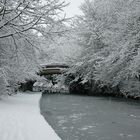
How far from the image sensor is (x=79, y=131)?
1277cm

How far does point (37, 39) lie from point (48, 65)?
35.7 meters

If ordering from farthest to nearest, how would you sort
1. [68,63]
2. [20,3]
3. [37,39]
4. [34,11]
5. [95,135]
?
[68,63]
[95,135]
[37,39]
[34,11]
[20,3]

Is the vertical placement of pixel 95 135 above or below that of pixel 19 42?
below

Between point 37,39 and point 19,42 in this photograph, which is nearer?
point 37,39

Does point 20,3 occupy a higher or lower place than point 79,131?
higher

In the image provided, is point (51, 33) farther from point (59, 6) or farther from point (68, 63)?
point (68, 63)

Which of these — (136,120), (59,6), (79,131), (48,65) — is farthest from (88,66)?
(59,6)

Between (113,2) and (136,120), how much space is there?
17.0 meters

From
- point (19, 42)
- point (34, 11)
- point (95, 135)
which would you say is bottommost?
point (95, 135)

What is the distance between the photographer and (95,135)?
473 inches

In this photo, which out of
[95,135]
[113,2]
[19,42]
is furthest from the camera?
[113,2]

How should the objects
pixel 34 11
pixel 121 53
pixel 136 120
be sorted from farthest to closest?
1. pixel 121 53
2. pixel 136 120
3. pixel 34 11

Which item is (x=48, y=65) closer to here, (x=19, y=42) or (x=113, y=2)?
(x=113, y=2)

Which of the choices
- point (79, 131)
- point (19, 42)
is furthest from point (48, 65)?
point (19, 42)
